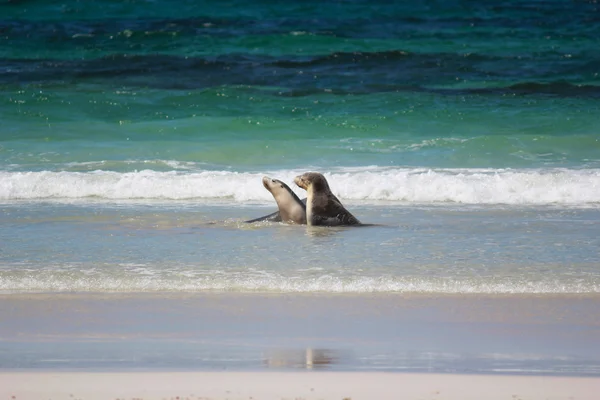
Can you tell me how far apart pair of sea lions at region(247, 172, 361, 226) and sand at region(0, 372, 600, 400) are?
A: 487 centimetres

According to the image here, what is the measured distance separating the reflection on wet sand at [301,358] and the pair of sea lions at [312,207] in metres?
4.34

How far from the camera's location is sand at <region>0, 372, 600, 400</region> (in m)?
3.89

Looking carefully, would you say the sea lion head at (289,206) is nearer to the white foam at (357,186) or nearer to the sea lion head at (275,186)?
the sea lion head at (275,186)

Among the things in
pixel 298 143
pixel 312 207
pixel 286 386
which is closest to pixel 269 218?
pixel 312 207

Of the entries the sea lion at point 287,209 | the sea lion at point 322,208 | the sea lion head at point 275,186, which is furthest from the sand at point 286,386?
the sea lion head at point 275,186

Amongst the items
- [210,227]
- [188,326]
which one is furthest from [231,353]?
[210,227]

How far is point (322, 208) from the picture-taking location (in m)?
A: 9.31

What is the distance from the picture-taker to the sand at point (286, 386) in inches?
153

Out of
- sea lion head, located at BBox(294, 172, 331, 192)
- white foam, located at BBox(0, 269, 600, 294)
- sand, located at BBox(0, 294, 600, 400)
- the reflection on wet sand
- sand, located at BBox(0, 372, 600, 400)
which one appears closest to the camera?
sand, located at BBox(0, 372, 600, 400)

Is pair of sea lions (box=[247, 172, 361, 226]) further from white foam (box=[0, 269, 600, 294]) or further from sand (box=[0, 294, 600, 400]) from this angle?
sand (box=[0, 294, 600, 400])

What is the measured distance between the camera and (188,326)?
206 inches

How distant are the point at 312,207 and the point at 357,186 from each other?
2.59m

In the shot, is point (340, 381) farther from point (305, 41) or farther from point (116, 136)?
point (305, 41)

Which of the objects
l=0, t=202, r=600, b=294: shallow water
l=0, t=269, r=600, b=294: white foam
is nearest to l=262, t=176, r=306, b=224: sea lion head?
l=0, t=202, r=600, b=294: shallow water
